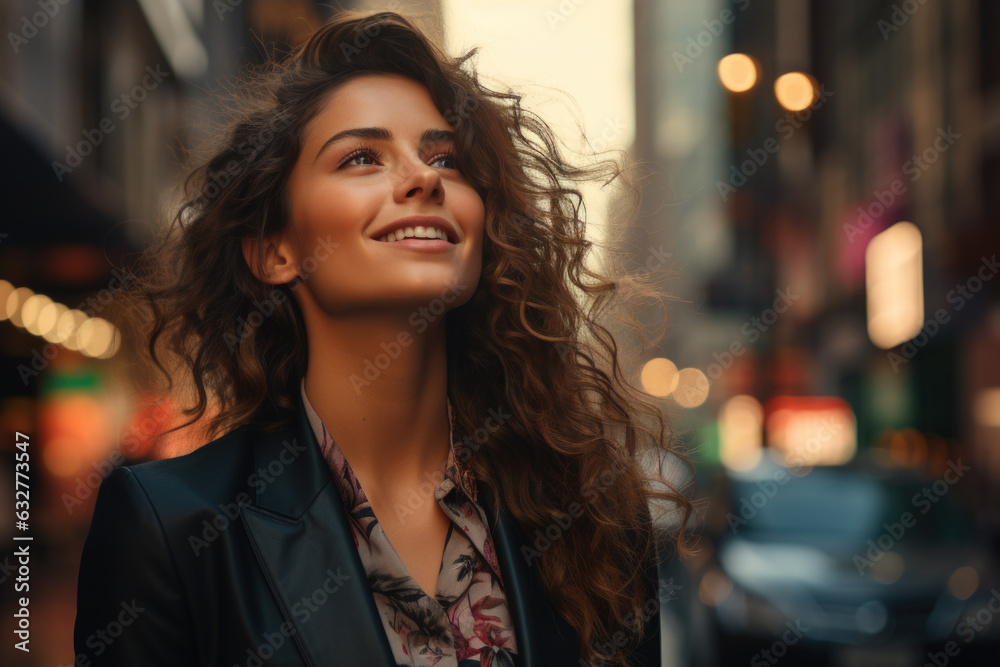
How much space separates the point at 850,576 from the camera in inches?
246

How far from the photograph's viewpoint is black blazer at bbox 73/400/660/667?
172 cm

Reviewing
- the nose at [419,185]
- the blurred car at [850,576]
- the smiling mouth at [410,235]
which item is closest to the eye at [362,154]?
the nose at [419,185]

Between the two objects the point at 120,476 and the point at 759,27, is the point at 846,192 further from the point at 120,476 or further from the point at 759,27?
the point at 120,476

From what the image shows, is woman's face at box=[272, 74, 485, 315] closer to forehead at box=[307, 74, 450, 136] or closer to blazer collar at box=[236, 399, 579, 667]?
forehead at box=[307, 74, 450, 136]

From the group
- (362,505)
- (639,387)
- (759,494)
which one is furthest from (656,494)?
(759,494)

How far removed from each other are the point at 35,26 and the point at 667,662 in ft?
30.3

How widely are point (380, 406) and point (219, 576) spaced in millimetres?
609

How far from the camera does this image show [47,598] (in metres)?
9.18

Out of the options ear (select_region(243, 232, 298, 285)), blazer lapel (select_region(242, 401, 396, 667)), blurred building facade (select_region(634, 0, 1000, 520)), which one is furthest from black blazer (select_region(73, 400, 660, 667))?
blurred building facade (select_region(634, 0, 1000, 520))

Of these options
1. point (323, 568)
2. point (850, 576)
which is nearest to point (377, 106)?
point (323, 568)

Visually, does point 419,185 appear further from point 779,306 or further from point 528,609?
point 779,306

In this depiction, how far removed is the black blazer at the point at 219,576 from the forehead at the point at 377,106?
0.97 m

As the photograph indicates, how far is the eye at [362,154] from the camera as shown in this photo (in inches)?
82.9

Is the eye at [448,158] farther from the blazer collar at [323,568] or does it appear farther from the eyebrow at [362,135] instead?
the blazer collar at [323,568]
